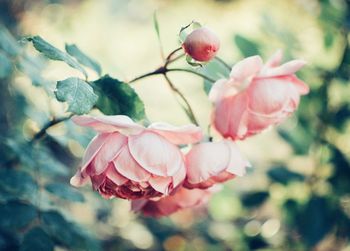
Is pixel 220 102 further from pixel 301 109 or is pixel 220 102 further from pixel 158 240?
pixel 158 240

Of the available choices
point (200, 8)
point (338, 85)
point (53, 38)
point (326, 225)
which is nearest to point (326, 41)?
point (338, 85)

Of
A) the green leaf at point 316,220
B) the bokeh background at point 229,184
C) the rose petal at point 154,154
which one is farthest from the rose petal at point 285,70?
the green leaf at point 316,220

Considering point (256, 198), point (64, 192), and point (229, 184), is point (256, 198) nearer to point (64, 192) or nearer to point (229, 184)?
point (229, 184)

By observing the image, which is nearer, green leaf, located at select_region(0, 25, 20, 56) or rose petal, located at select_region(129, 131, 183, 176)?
rose petal, located at select_region(129, 131, 183, 176)

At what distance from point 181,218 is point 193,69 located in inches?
58.5

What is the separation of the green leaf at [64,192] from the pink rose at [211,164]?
1.20 feet

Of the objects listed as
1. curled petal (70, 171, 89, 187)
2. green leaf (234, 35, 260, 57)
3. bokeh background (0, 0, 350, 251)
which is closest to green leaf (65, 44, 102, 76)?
bokeh background (0, 0, 350, 251)

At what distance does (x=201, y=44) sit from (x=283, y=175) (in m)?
0.89

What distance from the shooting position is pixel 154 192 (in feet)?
2.52

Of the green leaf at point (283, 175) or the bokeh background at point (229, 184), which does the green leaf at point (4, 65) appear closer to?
the bokeh background at point (229, 184)

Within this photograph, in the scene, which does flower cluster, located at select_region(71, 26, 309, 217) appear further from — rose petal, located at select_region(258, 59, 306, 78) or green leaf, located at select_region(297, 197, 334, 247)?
green leaf, located at select_region(297, 197, 334, 247)

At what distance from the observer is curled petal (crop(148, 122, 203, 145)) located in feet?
2.51

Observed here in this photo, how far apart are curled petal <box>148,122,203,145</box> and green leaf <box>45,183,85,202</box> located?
39cm

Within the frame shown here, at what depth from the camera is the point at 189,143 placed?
806mm
